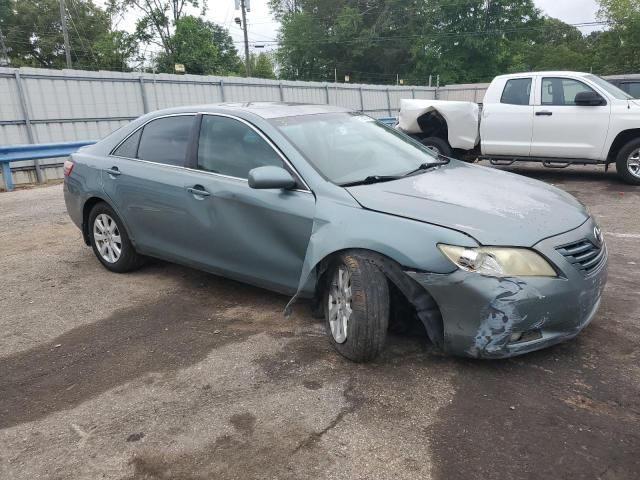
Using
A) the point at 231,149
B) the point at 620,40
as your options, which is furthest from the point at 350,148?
the point at 620,40

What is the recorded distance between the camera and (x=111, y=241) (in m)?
5.07

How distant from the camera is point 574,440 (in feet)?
8.14

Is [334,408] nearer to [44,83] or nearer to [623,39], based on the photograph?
[44,83]

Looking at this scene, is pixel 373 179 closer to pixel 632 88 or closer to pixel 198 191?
pixel 198 191

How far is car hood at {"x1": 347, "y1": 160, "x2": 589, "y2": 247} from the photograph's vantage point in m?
2.98

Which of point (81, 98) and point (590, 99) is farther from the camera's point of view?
point (81, 98)

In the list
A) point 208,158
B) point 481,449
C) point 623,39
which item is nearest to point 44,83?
point 208,158

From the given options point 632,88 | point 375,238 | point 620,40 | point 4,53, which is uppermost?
point 4,53

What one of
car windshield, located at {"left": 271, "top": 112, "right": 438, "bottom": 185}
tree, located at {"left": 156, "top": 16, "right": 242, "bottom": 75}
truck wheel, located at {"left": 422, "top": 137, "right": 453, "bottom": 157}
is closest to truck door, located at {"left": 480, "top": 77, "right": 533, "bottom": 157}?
truck wheel, located at {"left": 422, "top": 137, "right": 453, "bottom": 157}

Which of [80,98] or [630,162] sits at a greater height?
[80,98]

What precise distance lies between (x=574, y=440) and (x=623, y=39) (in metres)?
47.0

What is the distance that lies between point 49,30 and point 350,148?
54034mm

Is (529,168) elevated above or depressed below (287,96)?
below

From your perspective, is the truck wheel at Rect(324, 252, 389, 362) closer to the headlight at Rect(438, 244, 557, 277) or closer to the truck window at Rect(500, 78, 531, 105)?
the headlight at Rect(438, 244, 557, 277)
